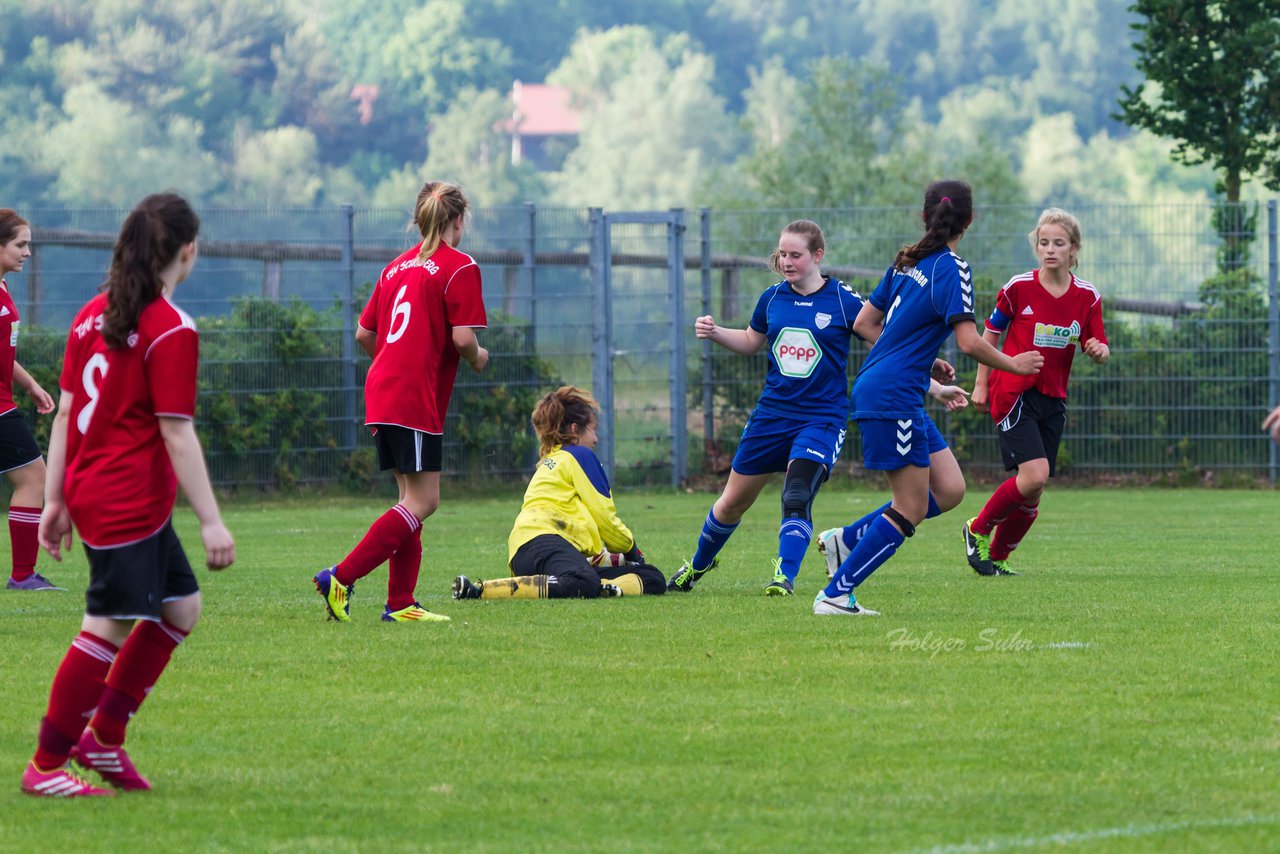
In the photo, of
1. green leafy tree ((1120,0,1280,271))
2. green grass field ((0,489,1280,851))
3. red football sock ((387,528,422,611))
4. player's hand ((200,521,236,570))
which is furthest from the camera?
green leafy tree ((1120,0,1280,271))

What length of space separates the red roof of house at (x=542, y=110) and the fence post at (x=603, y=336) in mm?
88575

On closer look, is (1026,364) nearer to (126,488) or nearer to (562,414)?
(562,414)

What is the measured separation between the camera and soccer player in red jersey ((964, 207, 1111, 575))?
10.4m

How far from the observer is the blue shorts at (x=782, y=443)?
9445 millimetres

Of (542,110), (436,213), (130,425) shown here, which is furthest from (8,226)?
(542,110)

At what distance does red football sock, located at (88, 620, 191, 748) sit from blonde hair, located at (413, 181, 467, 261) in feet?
11.2

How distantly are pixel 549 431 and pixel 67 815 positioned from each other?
4.99 metres

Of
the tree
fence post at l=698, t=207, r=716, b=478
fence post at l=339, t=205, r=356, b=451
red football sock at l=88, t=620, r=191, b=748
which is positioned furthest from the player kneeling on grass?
the tree

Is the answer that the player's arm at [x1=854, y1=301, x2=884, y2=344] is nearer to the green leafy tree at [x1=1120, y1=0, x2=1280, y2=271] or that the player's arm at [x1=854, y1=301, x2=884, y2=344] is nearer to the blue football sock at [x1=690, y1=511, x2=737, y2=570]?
the blue football sock at [x1=690, y1=511, x2=737, y2=570]

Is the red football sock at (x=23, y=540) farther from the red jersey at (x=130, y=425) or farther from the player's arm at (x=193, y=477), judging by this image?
the player's arm at (x=193, y=477)

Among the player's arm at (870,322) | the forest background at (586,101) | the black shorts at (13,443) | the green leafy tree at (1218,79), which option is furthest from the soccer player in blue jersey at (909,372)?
the forest background at (586,101)

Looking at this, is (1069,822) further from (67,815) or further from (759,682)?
(67,815)

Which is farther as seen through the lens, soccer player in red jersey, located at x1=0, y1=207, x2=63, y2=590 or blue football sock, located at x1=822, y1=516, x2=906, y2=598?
soccer player in red jersey, located at x1=0, y1=207, x2=63, y2=590

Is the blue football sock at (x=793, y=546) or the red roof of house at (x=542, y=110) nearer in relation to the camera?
the blue football sock at (x=793, y=546)
